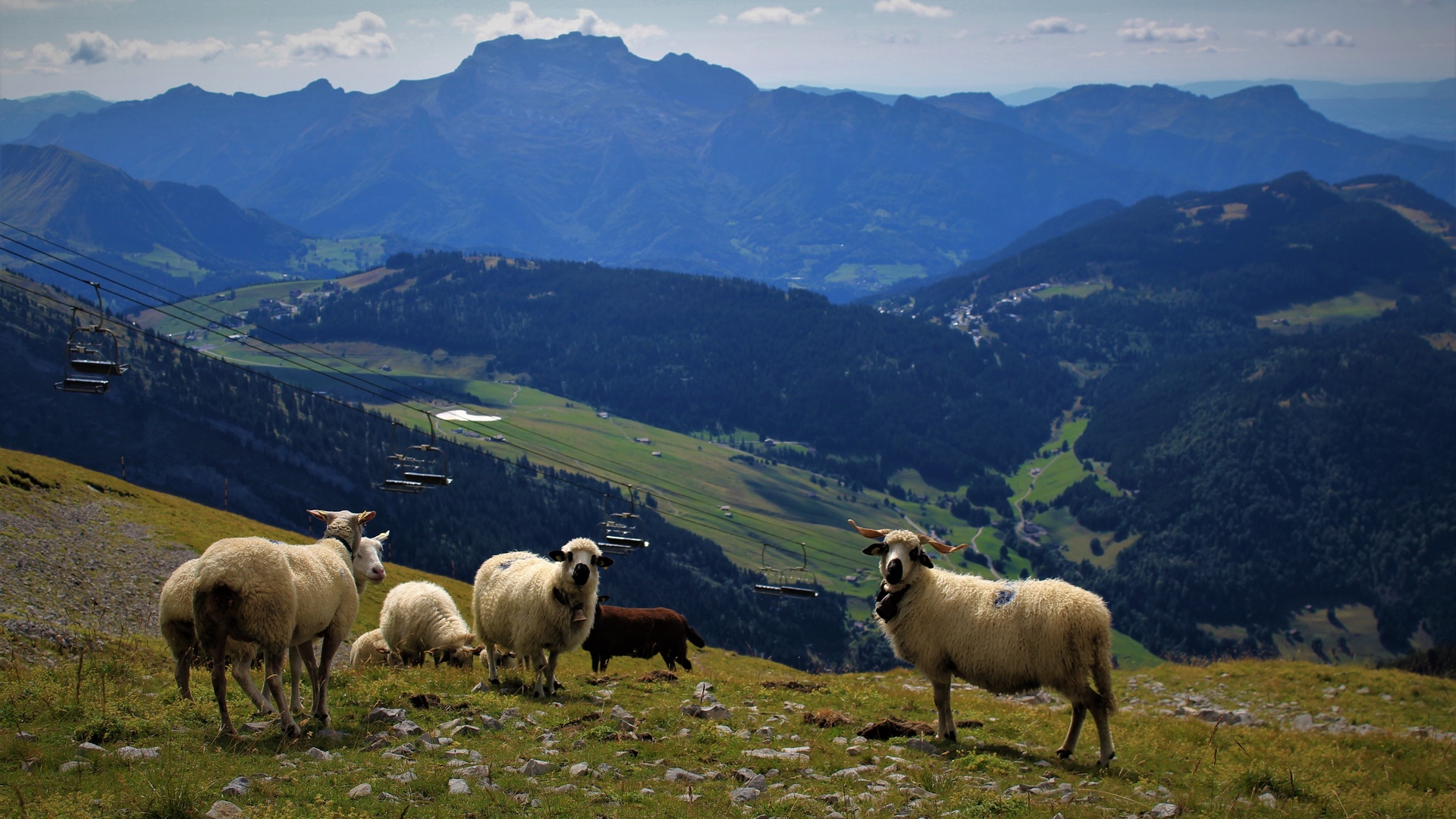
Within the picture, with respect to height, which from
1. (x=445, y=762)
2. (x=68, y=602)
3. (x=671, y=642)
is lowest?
(x=68, y=602)

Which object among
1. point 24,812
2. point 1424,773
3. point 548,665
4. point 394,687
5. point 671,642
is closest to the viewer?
point 24,812

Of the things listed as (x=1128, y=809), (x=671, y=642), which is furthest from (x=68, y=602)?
(x=1128, y=809)

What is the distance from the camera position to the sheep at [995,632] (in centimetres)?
1739

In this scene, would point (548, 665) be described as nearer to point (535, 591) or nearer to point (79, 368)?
point (535, 591)

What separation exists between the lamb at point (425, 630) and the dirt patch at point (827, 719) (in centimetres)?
1018

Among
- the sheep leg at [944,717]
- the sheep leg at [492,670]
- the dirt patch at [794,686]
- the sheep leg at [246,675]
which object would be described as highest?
the sheep leg at [246,675]

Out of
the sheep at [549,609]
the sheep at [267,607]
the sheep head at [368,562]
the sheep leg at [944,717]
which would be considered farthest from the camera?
the sheep at [549,609]

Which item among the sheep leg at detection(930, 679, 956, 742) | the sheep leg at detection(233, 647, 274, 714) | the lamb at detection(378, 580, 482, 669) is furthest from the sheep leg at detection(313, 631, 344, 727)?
the sheep leg at detection(930, 679, 956, 742)

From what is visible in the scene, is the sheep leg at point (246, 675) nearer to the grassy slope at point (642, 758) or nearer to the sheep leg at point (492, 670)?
the grassy slope at point (642, 758)

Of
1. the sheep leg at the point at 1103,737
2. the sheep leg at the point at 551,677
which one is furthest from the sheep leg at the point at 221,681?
the sheep leg at the point at 1103,737

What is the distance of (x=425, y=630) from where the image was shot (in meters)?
25.2

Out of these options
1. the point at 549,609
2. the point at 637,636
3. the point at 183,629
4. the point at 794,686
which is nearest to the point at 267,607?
the point at 183,629

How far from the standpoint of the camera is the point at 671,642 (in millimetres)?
31906

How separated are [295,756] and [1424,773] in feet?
66.1
